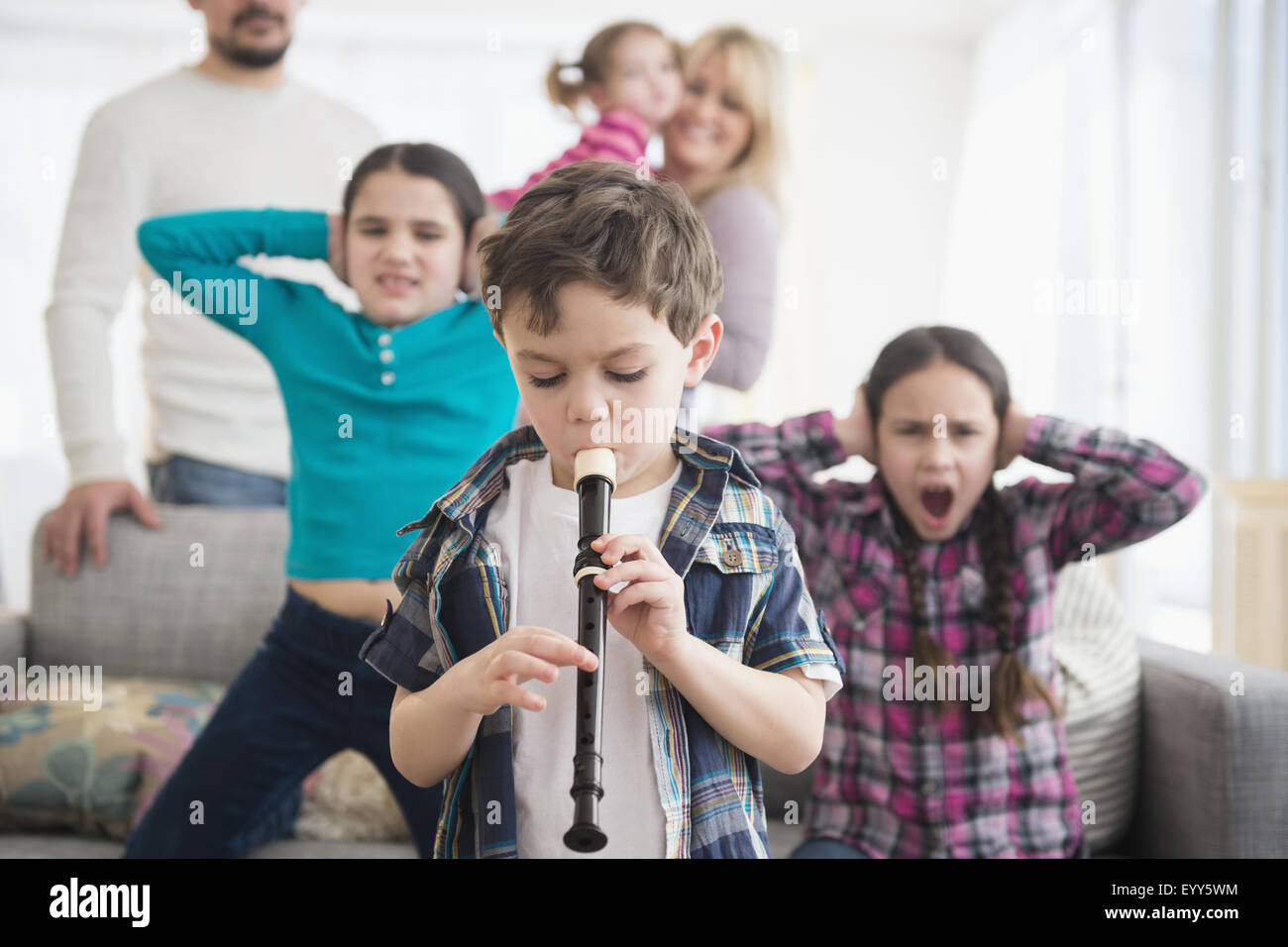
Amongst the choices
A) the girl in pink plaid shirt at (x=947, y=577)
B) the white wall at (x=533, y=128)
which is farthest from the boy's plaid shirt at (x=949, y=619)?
the white wall at (x=533, y=128)

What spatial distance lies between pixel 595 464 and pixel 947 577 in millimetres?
592

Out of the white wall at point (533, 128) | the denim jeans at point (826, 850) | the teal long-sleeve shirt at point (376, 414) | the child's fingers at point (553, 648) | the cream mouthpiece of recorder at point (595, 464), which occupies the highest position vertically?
the white wall at point (533, 128)

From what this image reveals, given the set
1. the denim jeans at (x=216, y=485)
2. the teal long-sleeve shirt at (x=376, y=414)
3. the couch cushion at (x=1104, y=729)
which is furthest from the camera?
the denim jeans at (x=216, y=485)

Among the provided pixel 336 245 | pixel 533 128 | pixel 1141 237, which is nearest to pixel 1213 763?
pixel 336 245

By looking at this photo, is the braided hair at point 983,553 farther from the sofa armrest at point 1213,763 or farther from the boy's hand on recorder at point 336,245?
the boy's hand on recorder at point 336,245

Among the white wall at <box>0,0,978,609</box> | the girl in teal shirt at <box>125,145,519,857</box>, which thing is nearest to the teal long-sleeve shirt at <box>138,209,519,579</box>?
the girl in teal shirt at <box>125,145,519,857</box>

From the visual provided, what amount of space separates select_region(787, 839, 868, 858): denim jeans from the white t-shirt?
1.47 feet

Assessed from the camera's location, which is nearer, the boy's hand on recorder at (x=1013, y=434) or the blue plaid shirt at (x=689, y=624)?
the blue plaid shirt at (x=689, y=624)

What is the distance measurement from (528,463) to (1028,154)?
300 centimetres

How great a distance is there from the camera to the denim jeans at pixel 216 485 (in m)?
1.49

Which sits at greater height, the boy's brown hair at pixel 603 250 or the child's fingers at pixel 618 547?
the boy's brown hair at pixel 603 250

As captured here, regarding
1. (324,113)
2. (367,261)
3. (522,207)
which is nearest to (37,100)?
(324,113)

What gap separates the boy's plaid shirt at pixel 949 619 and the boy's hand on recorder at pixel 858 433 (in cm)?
1

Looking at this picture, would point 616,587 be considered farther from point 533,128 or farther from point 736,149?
point 533,128
